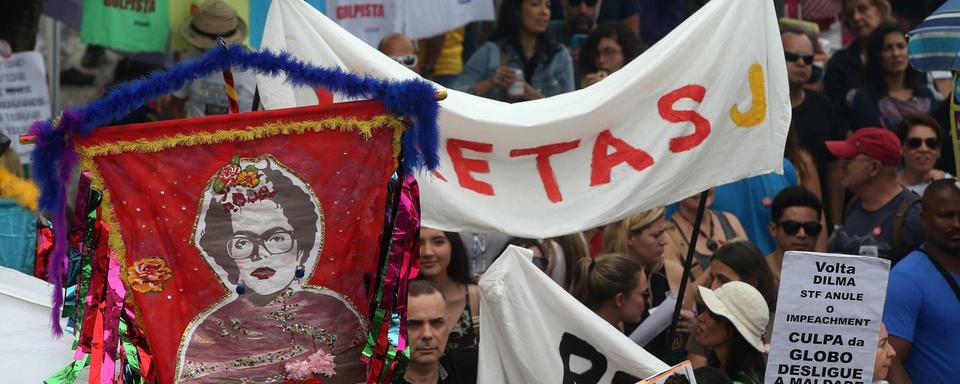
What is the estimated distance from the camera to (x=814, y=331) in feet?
20.4

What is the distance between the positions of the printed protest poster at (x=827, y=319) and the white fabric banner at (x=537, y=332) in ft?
1.78

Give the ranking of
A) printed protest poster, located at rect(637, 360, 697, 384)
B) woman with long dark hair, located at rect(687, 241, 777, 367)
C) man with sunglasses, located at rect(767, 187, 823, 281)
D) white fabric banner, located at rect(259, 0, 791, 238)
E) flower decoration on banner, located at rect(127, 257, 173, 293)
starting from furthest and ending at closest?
man with sunglasses, located at rect(767, 187, 823, 281) < woman with long dark hair, located at rect(687, 241, 777, 367) < white fabric banner, located at rect(259, 0, 791, 238) < flower decoration on banner, located at rect(127, 257, 173, 293) < printed protest poster, located at rect(637, 360, 697, 384)

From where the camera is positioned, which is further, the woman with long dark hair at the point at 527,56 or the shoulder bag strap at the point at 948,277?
the woman with long dark hair at the point at 527,56

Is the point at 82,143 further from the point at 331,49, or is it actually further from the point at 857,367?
the point at 857,367

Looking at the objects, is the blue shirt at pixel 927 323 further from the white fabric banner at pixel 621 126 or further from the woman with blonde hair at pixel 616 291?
the woman with blonde hair at pixel 616 291

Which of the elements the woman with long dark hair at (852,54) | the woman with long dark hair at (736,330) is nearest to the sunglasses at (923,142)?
the woman with long dark hair at (852,54)

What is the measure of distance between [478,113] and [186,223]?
4.80 feet

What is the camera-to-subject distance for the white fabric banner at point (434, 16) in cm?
1070

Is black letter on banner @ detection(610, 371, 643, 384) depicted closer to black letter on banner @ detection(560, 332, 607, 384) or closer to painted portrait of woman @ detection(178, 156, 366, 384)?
black letter on banner @ detection(560, 332, 607, 384)

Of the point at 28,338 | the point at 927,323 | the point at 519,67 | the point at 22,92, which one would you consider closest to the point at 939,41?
the point at 927,323

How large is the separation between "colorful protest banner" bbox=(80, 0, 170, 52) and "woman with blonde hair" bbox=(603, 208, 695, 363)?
10.6 feet

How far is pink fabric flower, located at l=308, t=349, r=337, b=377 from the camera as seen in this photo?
19.2ft

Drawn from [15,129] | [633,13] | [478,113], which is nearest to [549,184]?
[478,113]

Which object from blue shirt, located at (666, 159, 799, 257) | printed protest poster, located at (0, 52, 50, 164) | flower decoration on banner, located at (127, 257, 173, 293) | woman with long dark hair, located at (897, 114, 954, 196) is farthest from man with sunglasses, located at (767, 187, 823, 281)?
printed protest poster, located at (0, 52, 50, 164)
